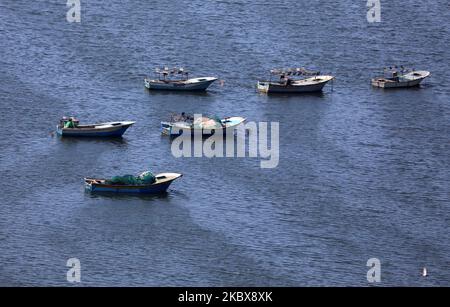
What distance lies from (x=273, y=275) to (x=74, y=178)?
33109 mm

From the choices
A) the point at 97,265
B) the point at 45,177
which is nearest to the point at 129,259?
the point at 97,265

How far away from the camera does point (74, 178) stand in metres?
189

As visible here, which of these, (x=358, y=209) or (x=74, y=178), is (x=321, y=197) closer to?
(x=358, y=209)

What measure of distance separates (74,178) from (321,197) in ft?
84.3

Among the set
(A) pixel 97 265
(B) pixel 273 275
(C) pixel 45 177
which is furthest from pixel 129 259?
(C) pixel 45 177

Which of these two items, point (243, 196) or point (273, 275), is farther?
point (243, 196)

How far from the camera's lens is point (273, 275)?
16350 cm

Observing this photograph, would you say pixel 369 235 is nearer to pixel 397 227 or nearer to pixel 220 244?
pixel 397 227

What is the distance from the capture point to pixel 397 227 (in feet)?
578

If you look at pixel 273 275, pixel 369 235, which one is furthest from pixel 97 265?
pixel 369 235

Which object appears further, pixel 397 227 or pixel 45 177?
pixel 45 177
